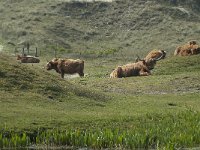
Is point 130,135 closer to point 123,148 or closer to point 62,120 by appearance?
point 123,148

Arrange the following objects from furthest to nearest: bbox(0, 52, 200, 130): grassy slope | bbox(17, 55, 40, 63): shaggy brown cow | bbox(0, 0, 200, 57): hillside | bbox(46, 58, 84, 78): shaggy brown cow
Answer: bbox(0, 0, 200, 57): hillside
bbox(17, 55, 40, 63): shaggy brown cow
bbox(46, 58, 84, 78): shaggy brown cow
bbox(0, 52, 200, 130): grassy slope

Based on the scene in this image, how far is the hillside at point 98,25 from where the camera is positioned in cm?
7600

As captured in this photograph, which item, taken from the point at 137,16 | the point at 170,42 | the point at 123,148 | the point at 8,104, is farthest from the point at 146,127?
the point at 137,16

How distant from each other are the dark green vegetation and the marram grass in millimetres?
34

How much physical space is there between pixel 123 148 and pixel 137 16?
67.5 metres

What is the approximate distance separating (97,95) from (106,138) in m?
10.7

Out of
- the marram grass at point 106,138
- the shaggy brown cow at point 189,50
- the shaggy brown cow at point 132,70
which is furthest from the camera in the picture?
the shaggy brown cow at point 189,50

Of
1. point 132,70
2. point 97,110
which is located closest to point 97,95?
point 97,110

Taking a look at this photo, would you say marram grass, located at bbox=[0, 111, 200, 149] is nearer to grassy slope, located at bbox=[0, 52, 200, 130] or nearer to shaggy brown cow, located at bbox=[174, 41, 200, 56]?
grassy slope, located at bbox=[0, 52, 200, 130]

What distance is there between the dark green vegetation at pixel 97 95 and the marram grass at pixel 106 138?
1.3 inches

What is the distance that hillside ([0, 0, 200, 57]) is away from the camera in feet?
249

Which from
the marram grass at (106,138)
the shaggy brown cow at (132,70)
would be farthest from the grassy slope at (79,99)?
→ the shaggy brown cow at (132,70)

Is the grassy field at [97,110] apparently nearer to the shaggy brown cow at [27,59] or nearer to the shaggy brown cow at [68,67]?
the shaggy brown cow at [68,67]

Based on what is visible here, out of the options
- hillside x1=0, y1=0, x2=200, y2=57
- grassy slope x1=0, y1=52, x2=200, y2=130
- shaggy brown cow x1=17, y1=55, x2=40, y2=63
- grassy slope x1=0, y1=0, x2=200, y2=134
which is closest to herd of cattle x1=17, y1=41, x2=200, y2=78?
grassy slope x1=0, y1=0, x2=200, y2=134
